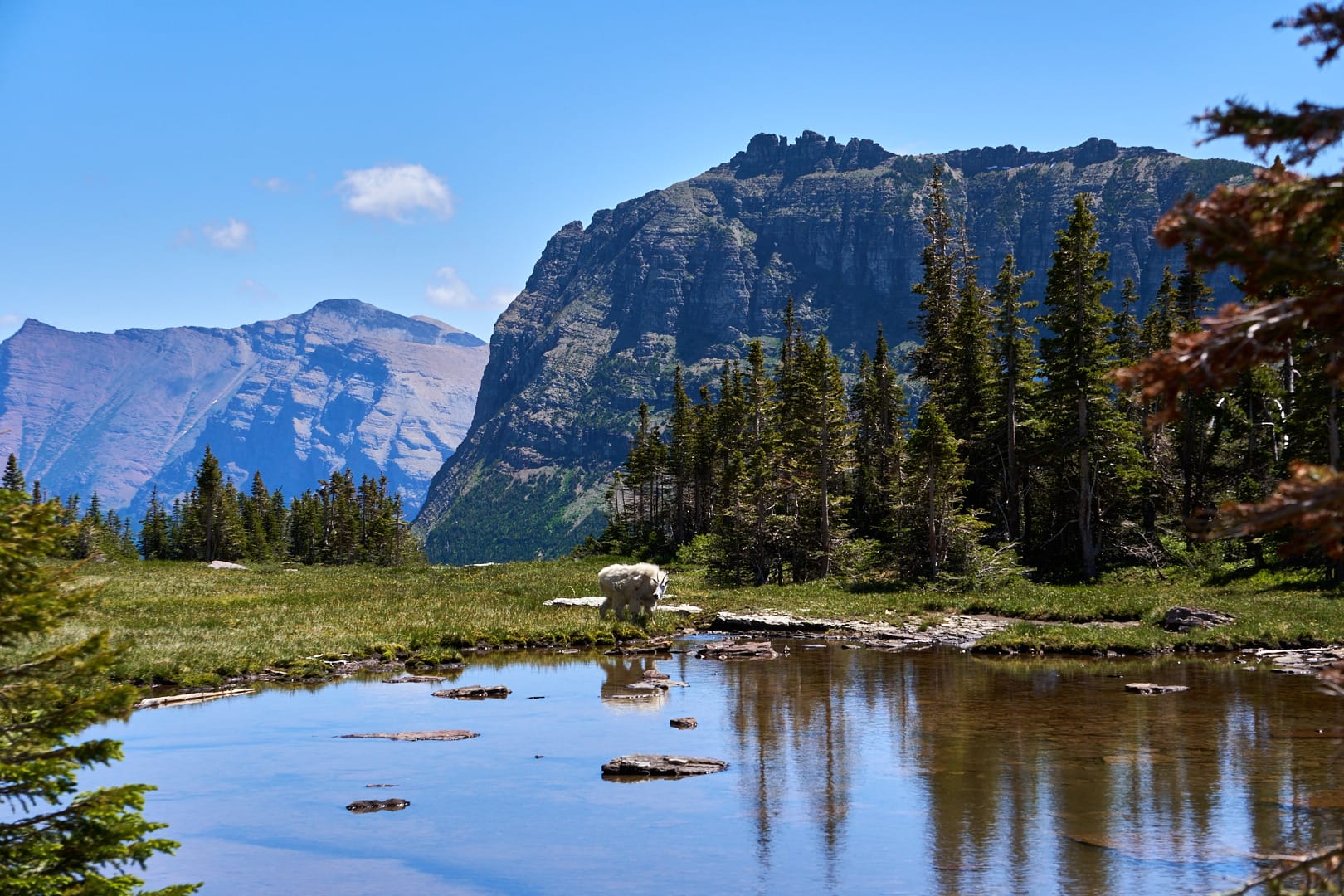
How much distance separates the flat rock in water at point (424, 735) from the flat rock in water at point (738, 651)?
1317cm

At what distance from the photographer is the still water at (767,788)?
46.8ft

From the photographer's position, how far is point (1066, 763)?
1952 cm

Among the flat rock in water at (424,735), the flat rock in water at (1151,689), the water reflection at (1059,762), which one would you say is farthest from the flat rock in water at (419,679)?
the flat rock in water at (1151,689)

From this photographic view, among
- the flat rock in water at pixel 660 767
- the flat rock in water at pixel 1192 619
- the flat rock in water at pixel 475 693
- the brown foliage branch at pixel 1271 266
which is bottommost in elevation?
the flat rock in water at pixel 660 767

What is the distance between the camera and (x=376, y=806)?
1756 centimetres

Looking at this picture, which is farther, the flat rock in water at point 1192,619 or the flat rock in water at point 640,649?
the flat rock in water at point 640,649

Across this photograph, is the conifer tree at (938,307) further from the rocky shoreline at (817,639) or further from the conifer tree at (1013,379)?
the rocky shoreline at (817,639)

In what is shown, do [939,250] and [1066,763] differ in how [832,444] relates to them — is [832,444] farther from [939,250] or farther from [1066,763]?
[1066,763]

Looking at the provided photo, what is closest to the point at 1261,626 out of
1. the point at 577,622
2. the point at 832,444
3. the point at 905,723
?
the point at 905,723

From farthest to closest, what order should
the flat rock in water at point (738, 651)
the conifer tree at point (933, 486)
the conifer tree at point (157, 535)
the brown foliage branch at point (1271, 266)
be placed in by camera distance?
the conifer tree at point (157, 535) → the conifer tree at point (933, 486) → the flat rock in water at point (738, 651) → the brown foliage branch at point (1271, 266)

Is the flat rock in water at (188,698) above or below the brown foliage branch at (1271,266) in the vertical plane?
below

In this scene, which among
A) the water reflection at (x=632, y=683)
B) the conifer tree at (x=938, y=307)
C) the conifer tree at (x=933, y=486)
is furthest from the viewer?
the conifer tree at (x=938, y=307)

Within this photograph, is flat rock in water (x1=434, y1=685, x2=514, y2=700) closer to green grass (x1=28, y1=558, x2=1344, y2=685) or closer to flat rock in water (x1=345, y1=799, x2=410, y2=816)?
green grass (x1=28, y1=558, x2=1344, y2=685)

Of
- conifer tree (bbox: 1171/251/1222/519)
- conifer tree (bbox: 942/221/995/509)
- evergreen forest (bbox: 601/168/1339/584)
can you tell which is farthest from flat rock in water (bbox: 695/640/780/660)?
conifer tree (bbox: 942/221/995/509)
